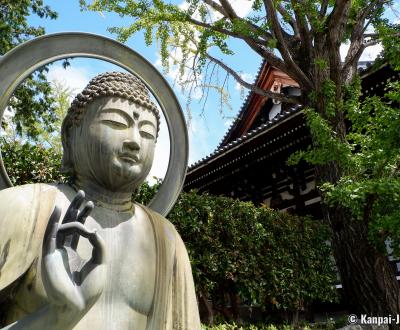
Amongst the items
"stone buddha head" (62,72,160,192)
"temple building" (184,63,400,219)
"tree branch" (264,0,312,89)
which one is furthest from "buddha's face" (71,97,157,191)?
"temple building" (184,63,400,219)

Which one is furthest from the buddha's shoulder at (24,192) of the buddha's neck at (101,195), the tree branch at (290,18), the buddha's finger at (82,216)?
the tree branch at (290,18)

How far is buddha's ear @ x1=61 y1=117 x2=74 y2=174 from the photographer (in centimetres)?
197

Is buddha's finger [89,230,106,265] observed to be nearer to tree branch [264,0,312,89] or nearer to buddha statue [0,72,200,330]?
buddha statue [0,72,200,330]

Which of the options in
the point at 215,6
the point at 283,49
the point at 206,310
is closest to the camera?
the point at 206,310

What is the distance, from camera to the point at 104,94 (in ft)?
6.28

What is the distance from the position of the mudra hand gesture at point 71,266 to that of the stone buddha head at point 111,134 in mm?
305

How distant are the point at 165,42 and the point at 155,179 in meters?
4.52

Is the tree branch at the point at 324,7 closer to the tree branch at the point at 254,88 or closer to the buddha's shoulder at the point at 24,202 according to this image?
the tree branch at the point at 254,88

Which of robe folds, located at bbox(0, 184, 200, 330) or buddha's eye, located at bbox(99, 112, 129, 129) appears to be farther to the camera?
buddha's eye, located at bbox(99, 112, 129, 129)

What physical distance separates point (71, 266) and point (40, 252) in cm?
14

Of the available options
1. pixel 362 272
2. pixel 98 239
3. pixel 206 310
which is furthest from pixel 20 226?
pixel 362 272

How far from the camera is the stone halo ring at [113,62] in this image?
186 centimetres

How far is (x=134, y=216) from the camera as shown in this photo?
1956 millimetres

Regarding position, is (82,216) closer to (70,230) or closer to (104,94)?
(70,230)
